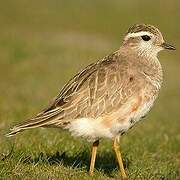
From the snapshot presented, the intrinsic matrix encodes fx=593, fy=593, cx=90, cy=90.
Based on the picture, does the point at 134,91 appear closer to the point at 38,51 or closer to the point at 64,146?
the point at 64,146

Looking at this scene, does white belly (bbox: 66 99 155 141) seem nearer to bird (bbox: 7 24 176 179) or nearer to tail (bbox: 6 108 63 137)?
bird (bbox: 7 24 176 179)

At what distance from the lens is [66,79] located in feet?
74.2

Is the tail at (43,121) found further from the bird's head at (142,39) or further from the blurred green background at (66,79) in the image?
the bird's head at (142,39)

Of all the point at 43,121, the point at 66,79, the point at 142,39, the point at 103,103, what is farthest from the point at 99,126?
the point at 66,79

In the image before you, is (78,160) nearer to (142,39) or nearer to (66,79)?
(142,39)

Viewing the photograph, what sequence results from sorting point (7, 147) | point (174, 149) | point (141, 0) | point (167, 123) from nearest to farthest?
point (7, 147) → point (174, 149) → point (167, 123) → point (141, 0)

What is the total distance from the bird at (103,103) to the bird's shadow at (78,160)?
452 millimetres

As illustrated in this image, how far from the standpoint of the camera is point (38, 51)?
25.5 meters

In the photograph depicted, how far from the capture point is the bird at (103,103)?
330 inches

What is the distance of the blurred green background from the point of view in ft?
30.3

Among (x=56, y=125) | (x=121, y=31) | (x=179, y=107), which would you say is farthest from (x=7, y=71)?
(x=121, y=31)

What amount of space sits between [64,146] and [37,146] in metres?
0.60

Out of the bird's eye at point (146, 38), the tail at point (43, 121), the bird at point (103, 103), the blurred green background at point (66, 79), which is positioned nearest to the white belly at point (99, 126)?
the bird at point (103, 103)

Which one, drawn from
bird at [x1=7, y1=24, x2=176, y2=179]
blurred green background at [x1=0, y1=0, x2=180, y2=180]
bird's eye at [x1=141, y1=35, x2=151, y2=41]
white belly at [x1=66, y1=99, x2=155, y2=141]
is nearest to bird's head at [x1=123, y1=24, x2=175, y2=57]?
bird's eye at [x1=141, y1=35, x2=151, y2=41]
